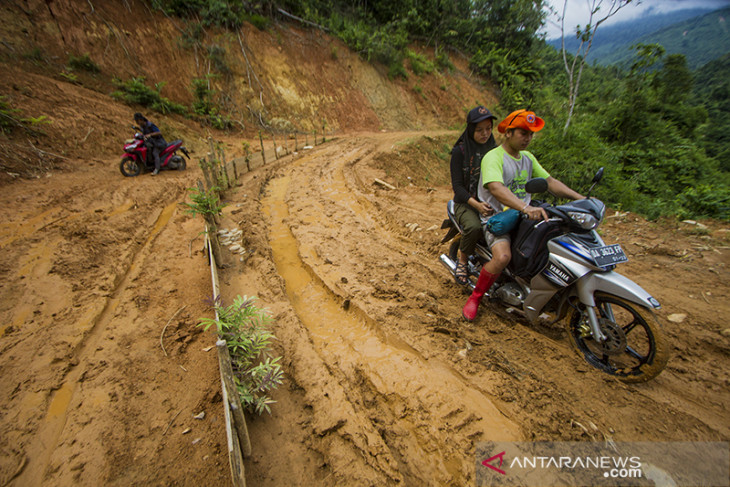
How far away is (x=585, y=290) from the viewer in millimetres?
2314

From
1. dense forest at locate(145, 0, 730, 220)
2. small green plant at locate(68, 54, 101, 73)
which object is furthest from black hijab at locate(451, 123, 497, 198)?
small green plant at locate(68, 54, 101, 73)

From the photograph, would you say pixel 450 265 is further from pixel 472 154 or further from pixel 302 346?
pixel 302 346

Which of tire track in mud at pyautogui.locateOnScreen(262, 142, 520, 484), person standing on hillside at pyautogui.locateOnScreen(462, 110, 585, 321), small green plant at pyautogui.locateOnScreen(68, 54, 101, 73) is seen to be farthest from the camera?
small green plant at pyautogui.locateOnScreen(68, 54, 101, 73)

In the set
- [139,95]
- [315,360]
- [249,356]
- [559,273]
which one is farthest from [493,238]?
[139,95]

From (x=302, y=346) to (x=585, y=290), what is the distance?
7.89 ft

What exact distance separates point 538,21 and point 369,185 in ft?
89.1

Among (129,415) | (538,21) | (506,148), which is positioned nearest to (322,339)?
(129,415)

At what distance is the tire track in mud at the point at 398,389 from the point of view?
6.27ft

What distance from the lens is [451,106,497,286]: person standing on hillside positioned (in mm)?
2900

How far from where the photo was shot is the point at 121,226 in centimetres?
459

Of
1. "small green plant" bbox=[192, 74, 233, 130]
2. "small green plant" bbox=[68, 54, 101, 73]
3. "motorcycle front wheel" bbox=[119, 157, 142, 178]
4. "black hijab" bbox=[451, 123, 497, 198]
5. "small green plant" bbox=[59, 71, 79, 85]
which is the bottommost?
"black hijab" bbox=[451, 123, 497, 198]

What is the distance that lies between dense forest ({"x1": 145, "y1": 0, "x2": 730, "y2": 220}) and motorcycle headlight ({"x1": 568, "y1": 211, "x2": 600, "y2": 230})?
417 cm

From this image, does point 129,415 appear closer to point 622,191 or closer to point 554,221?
point 554,221

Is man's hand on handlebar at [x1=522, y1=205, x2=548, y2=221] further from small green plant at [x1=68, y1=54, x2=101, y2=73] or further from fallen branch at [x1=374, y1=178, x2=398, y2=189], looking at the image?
small green plant at [x1=68, y1=54, x2=101, y2=73]
